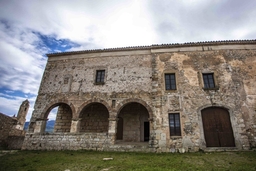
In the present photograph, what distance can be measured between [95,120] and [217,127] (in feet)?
31.7

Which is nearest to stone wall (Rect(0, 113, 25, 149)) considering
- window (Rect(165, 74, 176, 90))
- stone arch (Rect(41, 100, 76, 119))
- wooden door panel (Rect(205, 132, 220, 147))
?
stone arch (Rect(41, 100, 76, 119))

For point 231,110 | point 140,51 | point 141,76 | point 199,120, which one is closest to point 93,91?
point 141,76

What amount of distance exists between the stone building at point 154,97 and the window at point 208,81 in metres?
0.07

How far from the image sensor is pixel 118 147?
9.32 m

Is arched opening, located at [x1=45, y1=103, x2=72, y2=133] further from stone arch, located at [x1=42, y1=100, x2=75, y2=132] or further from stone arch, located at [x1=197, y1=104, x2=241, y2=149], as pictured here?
stone arch, located at [x1=197, y1=104, x2=241, y2=149]

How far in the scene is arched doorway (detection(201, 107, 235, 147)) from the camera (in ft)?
29.1

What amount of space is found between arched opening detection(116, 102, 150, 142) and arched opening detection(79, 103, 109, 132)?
4.68 feet

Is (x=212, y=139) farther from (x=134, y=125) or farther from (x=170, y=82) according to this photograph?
(x=134, y=125)

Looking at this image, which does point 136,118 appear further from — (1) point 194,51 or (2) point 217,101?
(1) point 194,51

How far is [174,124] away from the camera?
9.41 m

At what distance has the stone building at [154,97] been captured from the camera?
29.9ft

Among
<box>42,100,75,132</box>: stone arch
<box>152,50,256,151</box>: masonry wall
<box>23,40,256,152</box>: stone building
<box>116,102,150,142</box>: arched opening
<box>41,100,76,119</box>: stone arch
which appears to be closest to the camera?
<box>152,50,256,151</box>: masonry wall

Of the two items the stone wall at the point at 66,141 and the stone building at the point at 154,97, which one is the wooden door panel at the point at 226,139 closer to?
the stone building at the point at 154,97

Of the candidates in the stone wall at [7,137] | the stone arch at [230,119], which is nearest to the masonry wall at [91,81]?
the stone wall at [7,137]
